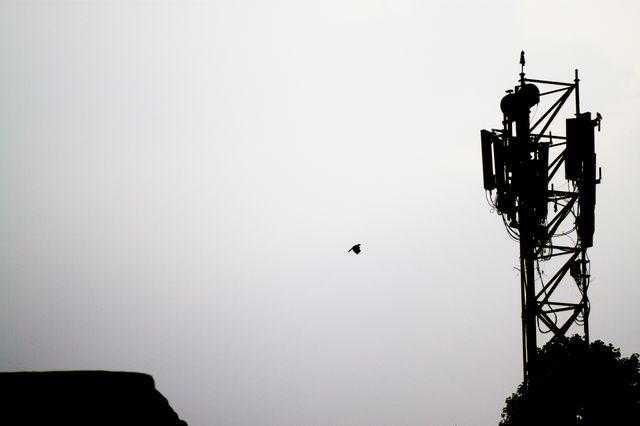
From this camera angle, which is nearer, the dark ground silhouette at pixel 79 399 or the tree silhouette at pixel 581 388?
the dark ground silhouette at pixel 79 399

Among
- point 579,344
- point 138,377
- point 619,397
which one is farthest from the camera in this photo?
point 579,344

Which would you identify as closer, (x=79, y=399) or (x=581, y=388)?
(x=79, y=399)

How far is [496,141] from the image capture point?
1752 cm

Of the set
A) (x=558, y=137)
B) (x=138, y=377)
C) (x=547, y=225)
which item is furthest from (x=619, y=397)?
(x=138, y=377)

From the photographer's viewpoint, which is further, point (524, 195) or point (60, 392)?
point (524, 195)

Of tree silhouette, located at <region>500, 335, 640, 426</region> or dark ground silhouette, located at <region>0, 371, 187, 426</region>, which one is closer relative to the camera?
dark ground silhouette, located at <region>0, 371, 187, 426</region>

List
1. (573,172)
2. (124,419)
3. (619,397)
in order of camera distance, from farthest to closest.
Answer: (573,172) → (619,397) → (124,419)

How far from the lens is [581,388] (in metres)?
15.1

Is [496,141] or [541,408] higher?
[496,141]

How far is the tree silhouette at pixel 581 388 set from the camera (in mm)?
14695

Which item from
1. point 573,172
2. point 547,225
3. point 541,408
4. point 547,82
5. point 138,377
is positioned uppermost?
point 547,82

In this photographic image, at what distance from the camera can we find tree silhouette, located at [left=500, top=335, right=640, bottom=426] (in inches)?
579

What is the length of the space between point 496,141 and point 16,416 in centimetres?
1481

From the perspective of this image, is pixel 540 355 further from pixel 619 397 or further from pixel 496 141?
pixel 496 141
